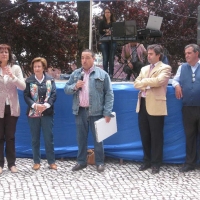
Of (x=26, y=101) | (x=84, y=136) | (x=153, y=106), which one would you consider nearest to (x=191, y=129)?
(x=153, y=106)

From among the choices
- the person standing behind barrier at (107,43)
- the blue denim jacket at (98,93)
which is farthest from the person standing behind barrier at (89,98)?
the person standing behind barrier at (107,43)

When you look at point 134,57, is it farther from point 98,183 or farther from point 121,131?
point 98,183

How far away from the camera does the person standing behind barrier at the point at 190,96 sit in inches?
222

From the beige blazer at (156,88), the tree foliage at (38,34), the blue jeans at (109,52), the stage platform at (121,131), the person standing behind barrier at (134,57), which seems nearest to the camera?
the beige blazer at (156,88)

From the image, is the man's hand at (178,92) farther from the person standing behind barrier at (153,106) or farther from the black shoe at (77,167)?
the black shoe at (77,167)

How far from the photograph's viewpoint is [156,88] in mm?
5648

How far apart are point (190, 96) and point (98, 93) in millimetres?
1185

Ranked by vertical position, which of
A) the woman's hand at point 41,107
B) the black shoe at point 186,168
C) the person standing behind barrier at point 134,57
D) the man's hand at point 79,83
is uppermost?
the person standing behind barrier at point 134,57

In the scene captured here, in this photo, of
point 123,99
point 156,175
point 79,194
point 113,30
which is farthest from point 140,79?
point 113,30

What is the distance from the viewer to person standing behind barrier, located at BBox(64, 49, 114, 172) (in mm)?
5699

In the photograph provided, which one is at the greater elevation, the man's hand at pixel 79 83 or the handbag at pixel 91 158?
the man's hand at pixel 79 83

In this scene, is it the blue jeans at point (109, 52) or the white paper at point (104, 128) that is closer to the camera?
the white paper at point (104, 128)

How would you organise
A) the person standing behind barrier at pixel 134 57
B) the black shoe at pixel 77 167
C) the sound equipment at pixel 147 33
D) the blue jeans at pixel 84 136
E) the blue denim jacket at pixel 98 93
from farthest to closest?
the sound equipment at pixel 147 33, the person standing behind barrier at pixel 134 57, the black shoe at pixel 77 167, the blue jeans at pixel 84 136, the blue denim jacket at pixel 98 93

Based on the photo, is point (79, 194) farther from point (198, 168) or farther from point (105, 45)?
point (105, 45)
